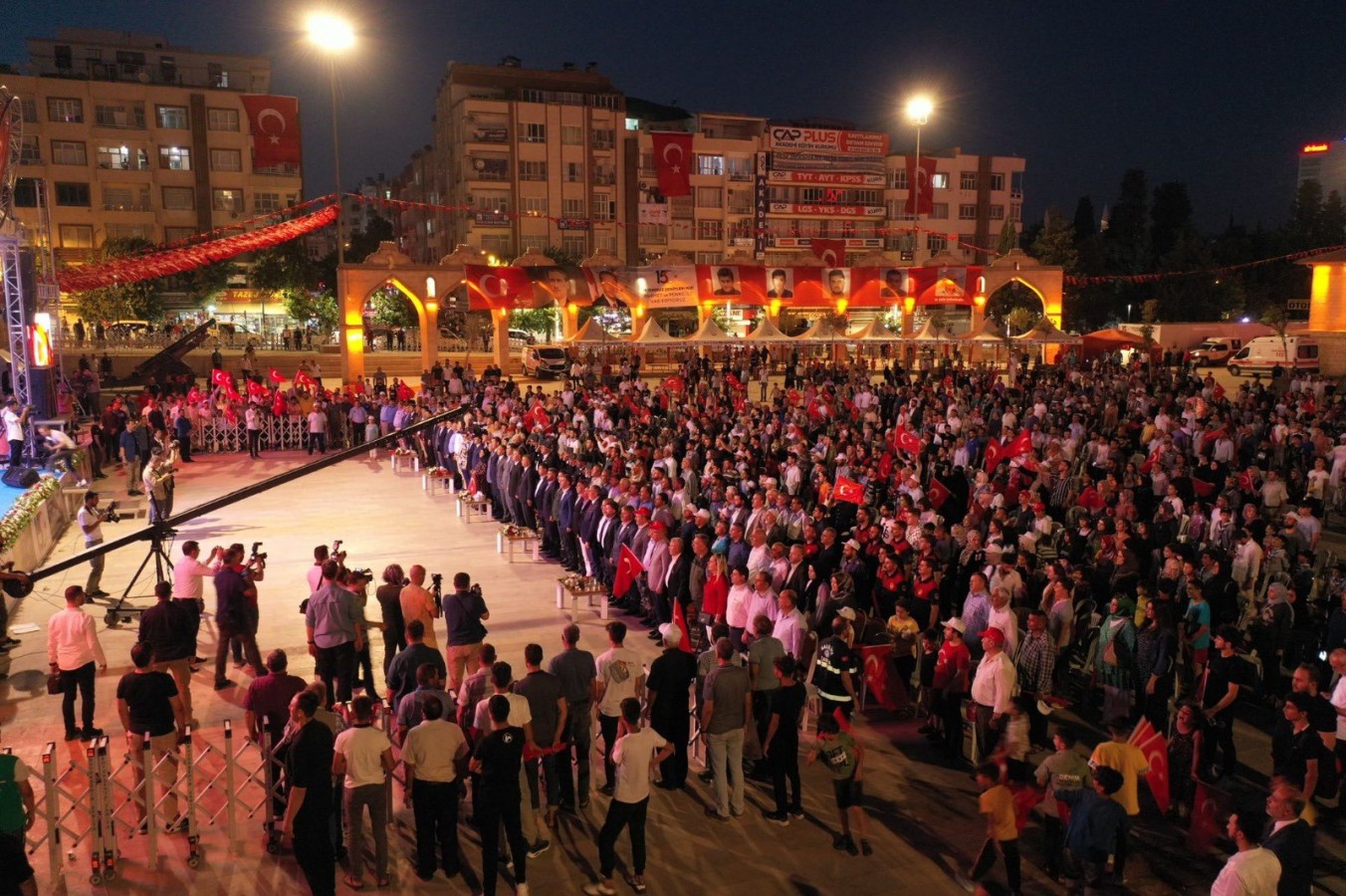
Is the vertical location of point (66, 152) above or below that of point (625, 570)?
above

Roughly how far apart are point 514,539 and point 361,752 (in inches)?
325

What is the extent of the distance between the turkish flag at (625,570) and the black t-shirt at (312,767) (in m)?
5.42

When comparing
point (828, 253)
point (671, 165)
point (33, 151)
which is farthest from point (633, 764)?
point (33, 151)

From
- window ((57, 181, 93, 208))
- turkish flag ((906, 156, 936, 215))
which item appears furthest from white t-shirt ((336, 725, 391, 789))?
window ((57, 181, 93, 208))

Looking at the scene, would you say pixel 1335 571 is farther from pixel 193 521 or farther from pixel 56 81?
pixel 56 81

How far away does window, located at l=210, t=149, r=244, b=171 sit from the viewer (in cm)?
5666

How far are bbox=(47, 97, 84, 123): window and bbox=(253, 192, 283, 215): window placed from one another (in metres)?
9.56

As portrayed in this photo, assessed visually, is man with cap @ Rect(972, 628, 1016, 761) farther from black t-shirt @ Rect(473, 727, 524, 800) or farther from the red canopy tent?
the red canopy tent

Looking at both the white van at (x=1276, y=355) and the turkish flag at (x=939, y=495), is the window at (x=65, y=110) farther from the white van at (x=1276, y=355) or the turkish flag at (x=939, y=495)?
the white van at (x=1276, y=355)

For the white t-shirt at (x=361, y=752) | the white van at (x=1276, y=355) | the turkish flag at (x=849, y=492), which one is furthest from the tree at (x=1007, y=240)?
the white t-shirt at (x=361, y=752)

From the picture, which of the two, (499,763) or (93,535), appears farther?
(93,535)

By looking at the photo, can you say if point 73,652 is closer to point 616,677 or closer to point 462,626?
point 462,626

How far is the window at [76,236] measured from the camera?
53469 millimetres

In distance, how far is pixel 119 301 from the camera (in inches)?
1698
